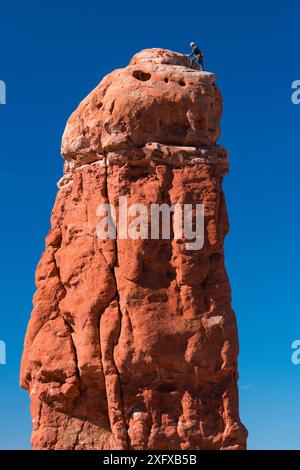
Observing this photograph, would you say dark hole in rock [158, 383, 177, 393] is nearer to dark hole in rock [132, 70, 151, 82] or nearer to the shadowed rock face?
the shadowed rock face

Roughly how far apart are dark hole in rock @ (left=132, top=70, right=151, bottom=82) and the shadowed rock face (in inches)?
1.2

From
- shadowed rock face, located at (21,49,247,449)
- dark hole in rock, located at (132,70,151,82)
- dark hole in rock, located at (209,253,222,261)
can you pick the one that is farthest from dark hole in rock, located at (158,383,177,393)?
dark hole in rock, located at (132,70,151,82)

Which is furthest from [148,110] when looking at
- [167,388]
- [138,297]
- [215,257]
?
[167,388]

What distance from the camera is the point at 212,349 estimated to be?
20.7 m

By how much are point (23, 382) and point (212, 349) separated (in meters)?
4.80

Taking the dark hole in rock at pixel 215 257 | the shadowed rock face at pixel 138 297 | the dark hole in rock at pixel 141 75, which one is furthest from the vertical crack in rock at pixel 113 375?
the dark hole in rock at pixel 141 75

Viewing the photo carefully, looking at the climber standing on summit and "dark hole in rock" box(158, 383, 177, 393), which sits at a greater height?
the climber standing on summit

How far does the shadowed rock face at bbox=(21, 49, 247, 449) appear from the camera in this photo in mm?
20406

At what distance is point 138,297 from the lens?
20.8m

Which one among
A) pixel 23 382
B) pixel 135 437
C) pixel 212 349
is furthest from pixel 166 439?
pixel 23 382

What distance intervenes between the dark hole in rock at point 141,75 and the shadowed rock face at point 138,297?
0.03 meters

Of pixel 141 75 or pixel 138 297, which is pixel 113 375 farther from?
pixel 141 75

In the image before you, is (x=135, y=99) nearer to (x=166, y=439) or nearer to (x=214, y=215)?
(x=214, y=215)

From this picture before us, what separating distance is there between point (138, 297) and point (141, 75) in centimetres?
538
